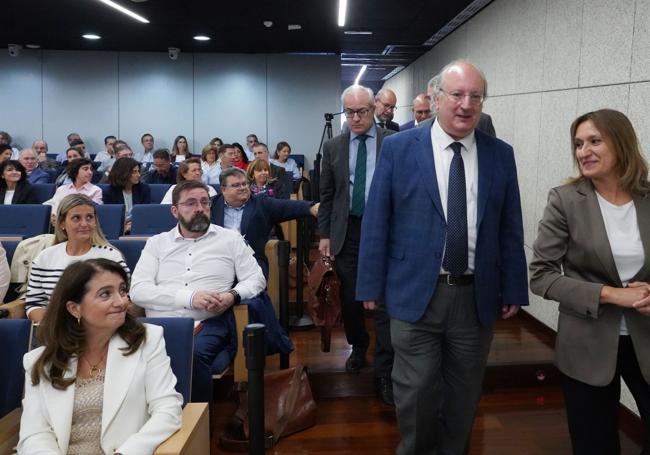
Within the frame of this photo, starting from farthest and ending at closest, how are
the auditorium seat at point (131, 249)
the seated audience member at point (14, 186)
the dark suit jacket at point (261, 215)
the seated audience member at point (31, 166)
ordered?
the seated audience member at point (31, 166)
the seated audience member at point (14, 186)
the dark suit jacket at point (261, 215)
the auditorium seat at point (131, 249)

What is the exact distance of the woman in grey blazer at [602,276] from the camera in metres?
1.80

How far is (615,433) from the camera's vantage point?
188 cm

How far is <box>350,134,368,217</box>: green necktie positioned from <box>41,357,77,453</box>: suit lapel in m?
1.63

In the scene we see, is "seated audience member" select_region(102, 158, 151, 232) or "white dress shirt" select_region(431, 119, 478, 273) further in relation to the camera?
"seated audience member" select_region(102, 158, 151, 232)

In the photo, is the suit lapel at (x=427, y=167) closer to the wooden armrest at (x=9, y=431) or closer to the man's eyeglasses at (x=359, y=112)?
the man's eyeglasses at (x=359, y=112)

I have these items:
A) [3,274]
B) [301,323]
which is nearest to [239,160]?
[301,323]

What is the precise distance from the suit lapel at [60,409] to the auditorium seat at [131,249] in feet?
5.13

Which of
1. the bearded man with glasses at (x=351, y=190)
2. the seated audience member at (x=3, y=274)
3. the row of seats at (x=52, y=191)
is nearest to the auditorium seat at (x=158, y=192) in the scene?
the row of seats at (x=52, y=191)

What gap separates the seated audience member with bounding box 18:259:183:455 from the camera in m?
1.75

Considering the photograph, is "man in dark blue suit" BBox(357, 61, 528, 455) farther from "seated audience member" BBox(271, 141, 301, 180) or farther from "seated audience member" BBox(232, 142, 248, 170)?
"seated audience member" BBox(271, 141, 301, 180)

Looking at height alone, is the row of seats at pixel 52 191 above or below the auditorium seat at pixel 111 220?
above

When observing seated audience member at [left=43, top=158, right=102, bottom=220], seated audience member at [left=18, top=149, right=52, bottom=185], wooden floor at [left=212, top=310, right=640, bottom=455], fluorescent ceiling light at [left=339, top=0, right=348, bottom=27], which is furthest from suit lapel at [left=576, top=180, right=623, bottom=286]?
seated audience member at [left=18, top=149, right=52, bottom=185]

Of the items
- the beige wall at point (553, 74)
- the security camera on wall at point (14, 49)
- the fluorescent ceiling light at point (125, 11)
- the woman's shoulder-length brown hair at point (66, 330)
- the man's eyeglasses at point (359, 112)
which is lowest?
the woman's shoulder-length brown hair at point (66, 330)

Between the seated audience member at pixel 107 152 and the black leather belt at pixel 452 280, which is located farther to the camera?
the seated audience member at pixel 107 152
